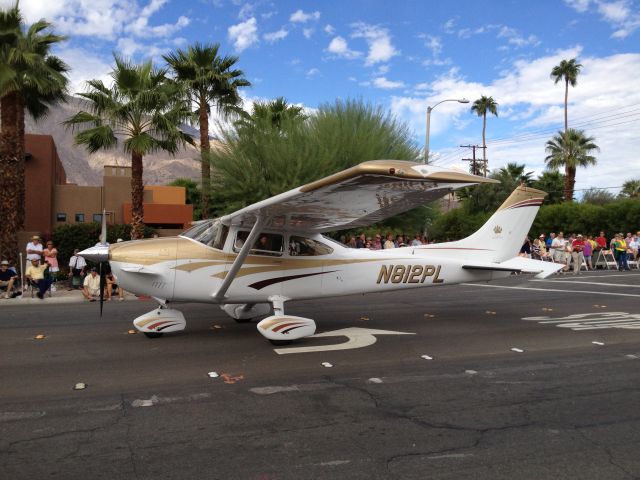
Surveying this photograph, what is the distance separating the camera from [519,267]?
33.9 feet

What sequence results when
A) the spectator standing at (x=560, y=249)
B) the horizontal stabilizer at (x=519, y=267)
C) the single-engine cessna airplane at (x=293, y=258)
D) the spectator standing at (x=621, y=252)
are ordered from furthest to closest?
1. the spectator standing at (x=621, y=252)
2. the spectator standing at (x=560, y=249)
3. the horizontal stabilizer at (x=519, y=267)
4. the single-engine cessna airplane at (x=293, y=258)

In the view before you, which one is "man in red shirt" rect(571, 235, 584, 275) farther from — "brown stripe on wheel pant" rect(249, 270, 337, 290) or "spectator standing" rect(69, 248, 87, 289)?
"spectator standing" rect(69, 248, 87, 289)

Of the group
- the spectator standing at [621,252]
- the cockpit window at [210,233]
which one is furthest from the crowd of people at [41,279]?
the spectator standing at [621,252]

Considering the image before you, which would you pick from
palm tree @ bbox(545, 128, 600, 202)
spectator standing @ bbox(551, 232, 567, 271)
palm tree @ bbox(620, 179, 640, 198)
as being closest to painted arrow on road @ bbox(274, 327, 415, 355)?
spectator standing @ bbox(551, 232, 567, 271)

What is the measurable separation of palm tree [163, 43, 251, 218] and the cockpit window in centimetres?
1751

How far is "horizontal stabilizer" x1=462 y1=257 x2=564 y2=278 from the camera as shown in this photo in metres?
9.97

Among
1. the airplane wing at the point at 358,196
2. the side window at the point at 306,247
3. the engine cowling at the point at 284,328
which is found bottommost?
the engine cowling at the point at 284,328

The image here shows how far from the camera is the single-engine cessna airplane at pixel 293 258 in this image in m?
7.60

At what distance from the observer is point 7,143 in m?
18.5

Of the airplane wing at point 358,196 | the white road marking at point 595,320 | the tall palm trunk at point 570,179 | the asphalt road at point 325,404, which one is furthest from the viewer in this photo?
the tall palm trunk at point 570,179

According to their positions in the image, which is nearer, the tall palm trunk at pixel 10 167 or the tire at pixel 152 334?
the tire at pixel 152 334

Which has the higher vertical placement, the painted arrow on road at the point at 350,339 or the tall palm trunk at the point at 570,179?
the tall palm trunk at the point at 570,179

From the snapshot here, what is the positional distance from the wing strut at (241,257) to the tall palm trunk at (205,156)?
1731 cm

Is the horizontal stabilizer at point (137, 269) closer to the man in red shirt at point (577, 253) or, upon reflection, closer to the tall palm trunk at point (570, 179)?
the man in red shirt at point (577, 253)
